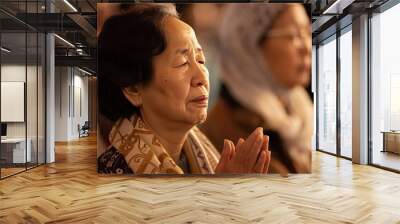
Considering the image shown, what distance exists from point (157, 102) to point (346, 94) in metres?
5.27

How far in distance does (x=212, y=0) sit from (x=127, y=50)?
9.08 feet

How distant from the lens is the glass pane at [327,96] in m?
10.6

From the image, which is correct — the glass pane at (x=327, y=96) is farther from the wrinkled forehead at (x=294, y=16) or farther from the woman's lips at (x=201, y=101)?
the woman's lips at (x=201, y=101)

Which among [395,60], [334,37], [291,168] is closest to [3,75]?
[291,168]

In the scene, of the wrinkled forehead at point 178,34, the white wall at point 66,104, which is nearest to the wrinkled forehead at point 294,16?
the wrinkled forehead at point 178,34

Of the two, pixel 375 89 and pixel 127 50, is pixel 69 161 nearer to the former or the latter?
pixel 127 50

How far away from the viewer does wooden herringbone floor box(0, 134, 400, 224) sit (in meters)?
4.17

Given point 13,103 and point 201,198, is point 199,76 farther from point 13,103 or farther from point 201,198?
point 13,103

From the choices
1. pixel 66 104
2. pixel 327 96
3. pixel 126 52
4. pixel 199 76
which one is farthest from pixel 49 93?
pixel 66 104

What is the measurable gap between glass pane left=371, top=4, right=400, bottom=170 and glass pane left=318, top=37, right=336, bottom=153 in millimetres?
2048

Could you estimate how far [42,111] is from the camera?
8.69 metres

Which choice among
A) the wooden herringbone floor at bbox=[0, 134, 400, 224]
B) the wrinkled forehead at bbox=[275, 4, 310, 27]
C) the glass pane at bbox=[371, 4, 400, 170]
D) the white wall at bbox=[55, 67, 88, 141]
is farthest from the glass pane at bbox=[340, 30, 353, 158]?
the white wall at bbox=[55, 67, 88, 141]

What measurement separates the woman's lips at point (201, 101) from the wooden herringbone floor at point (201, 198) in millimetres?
1255

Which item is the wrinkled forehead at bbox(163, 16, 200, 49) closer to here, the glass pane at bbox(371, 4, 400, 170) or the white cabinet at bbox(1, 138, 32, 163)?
the white cabinet at bbox(1, 138, 32, 163)
